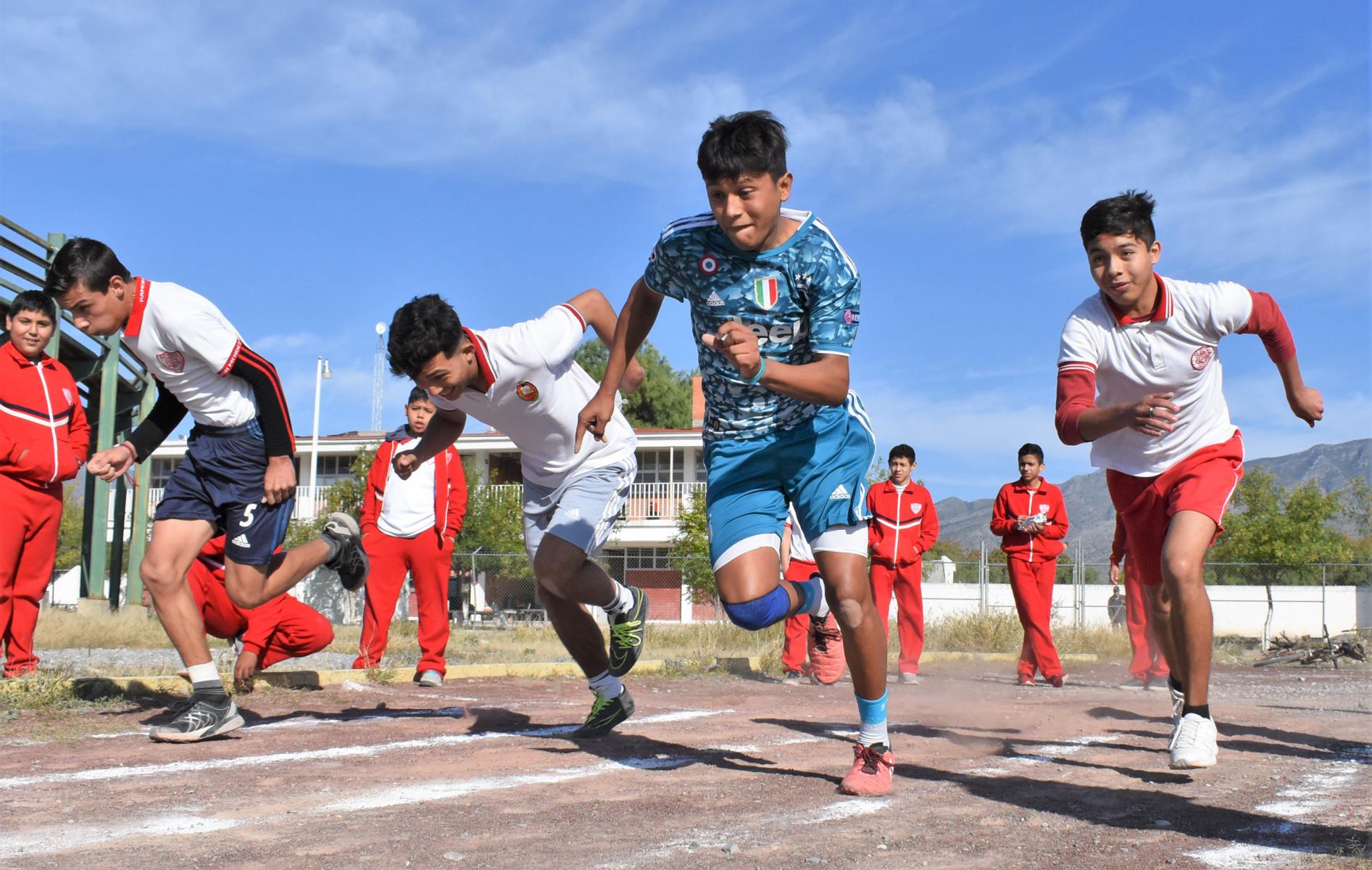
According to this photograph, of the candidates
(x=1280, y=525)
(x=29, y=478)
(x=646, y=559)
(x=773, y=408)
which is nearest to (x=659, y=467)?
(x=646, y=559)

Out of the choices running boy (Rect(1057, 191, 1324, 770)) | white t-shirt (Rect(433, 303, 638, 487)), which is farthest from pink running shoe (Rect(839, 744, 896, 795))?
white t-shirt (Rect(433, 303, 638, 487))

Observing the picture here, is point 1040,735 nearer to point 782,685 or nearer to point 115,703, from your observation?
point 782,685

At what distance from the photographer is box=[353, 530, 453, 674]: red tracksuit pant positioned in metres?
9.51

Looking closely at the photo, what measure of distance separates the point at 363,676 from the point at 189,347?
142 inches

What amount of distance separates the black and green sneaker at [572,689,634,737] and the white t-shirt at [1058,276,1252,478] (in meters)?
2.51

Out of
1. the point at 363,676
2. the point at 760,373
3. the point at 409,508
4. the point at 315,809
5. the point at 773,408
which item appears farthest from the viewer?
the point at 409,508

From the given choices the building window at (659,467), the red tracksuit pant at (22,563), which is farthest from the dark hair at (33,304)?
the building window at (659,467)

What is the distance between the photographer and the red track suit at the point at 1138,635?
400 inches

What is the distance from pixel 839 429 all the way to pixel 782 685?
5.33 meters

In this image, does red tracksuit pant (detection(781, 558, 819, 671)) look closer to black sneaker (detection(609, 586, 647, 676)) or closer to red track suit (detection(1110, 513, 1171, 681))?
red track suit (detection(1110, 513, 1171, 681))

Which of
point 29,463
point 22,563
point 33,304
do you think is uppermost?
point 33,304

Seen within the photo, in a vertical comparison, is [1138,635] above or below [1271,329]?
below

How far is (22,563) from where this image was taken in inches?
310

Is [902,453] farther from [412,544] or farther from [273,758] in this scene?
[273,758]
